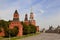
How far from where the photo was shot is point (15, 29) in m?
69.1

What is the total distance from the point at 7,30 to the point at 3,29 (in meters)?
3.67

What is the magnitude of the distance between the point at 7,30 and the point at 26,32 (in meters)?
17.3

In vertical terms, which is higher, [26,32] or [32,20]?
[32,20]

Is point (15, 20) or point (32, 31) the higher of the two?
point (15, 20)

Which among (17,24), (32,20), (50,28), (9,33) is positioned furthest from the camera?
(50,28)

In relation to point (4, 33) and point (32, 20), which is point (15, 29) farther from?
point (32, 20)

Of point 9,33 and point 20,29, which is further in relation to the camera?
point 20,29

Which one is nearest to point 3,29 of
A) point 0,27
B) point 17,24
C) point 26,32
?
point 0,27

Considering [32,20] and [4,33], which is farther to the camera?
[32,20]

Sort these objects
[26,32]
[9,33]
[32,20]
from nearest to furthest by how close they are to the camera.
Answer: [9,33] → [26,32] → [32,20]

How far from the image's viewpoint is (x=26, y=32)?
269 feet

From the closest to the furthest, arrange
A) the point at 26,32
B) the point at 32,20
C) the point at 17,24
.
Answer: the point at 17,24 < the point at 26,32 < the point at 32,20

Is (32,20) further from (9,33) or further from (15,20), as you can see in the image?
(9,33)

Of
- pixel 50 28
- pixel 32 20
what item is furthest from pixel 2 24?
pixel 50 28
